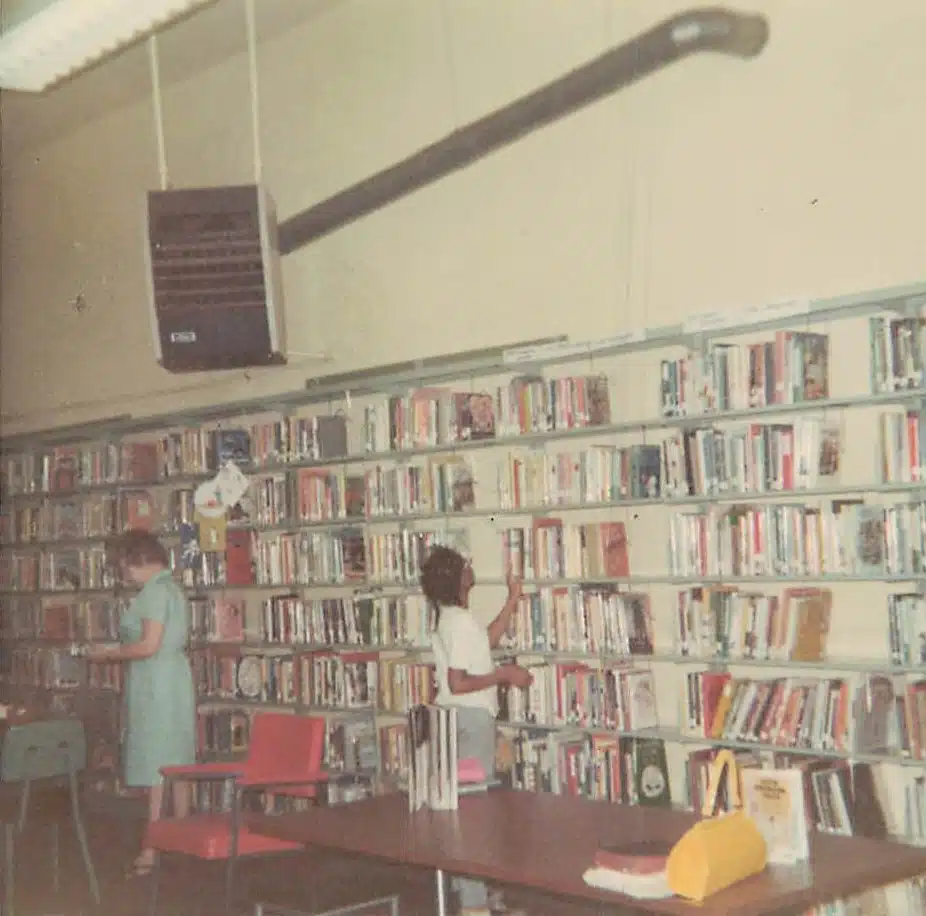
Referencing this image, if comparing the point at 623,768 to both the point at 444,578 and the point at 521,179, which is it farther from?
the point at 521,179

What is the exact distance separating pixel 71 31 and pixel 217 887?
3.47 metres

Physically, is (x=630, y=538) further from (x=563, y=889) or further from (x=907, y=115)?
(x=563, y=889)

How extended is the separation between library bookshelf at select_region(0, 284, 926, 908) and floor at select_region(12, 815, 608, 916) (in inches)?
23.0

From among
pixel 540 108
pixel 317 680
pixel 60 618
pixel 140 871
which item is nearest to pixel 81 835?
pixel 140 871

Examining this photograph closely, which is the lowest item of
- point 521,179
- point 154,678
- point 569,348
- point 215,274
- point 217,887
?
point 217,887

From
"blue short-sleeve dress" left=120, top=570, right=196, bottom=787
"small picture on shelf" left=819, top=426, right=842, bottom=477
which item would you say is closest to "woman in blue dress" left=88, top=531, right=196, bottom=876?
"blue short-sleeve dress" left=120, top=570, right=196, bottom=787

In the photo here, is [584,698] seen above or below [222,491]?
below

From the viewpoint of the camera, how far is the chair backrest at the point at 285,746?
4898 mm

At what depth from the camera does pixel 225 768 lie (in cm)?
477

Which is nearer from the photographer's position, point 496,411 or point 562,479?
point 562,479

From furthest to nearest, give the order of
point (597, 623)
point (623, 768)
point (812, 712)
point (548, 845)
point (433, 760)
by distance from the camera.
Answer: point (597, 623) < point (623, 768) < point (812, 712) < point (433, 760) < point (548, 845)

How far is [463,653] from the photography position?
4.72 meters

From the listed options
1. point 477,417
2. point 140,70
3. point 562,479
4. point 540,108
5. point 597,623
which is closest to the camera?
point 597,623

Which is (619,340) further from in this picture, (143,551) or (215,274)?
(143,551)
